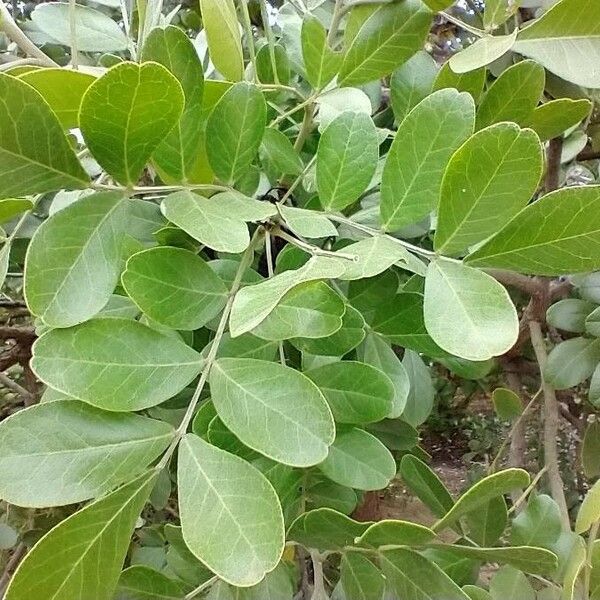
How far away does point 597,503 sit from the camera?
1.12ft

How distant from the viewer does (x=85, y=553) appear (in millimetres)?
299

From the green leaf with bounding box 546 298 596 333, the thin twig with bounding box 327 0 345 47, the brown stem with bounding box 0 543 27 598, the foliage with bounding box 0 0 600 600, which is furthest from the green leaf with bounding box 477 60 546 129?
the brown stem with bounding box 0 543 27 598

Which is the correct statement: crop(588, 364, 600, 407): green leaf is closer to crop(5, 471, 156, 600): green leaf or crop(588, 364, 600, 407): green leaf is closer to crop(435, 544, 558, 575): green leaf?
crop(435, 544, 558, 575): green leaf

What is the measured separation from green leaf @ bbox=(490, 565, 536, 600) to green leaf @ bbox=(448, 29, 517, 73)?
31 cm

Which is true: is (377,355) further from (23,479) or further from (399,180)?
(23,479)

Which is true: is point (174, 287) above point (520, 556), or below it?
above

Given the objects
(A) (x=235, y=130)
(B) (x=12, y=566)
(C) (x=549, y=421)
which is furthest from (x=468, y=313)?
(B) (x=12, y=566)

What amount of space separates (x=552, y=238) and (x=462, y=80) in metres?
0.15

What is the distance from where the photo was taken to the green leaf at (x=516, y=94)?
1.30 feet

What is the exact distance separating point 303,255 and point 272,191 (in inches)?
4.0

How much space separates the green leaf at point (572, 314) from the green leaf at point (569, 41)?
267mm

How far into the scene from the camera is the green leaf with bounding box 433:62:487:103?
416mm

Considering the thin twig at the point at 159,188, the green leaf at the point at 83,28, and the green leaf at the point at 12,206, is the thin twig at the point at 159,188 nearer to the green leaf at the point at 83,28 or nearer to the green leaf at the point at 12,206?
the green leaf at the point at 12,206

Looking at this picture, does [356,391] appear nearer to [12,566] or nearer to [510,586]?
[510,586]
